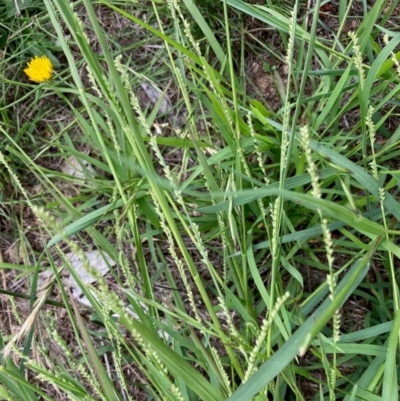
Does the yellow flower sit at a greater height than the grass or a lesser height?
greater

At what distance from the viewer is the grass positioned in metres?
0.69

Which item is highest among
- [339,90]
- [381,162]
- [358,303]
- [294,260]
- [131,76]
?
[131,76]

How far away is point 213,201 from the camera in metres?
0.89

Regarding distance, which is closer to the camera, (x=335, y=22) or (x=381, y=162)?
(x=381, y=162)

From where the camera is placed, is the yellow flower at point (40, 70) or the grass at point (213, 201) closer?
the grass at point (213, 201)

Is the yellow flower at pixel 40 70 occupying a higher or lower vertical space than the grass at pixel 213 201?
higher

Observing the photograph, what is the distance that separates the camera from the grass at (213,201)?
2.25 feet

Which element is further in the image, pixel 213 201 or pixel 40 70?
pixel 40 70

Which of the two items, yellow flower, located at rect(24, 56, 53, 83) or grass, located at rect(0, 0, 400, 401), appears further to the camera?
yellow flower, located at rect(24, 56, 53, 83)

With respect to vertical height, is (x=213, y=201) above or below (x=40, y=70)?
below

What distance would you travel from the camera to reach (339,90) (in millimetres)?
890

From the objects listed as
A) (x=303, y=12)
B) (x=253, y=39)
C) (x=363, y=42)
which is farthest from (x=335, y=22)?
(x=363, y=42)

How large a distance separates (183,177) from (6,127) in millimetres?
513

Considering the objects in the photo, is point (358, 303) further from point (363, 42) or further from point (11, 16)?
point (11, 16)
